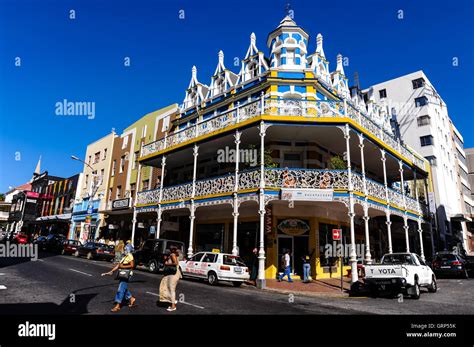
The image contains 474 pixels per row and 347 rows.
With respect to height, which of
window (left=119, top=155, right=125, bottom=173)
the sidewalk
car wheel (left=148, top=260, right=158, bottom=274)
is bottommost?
the sidewalk

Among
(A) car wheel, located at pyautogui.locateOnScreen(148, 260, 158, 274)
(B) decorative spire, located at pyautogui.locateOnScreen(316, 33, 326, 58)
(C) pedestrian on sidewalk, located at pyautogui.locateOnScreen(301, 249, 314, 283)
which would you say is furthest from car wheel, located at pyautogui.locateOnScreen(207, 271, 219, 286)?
(B) decorative spire, located at pyautogui.locateOnScreen(316, 33, 326, 58)

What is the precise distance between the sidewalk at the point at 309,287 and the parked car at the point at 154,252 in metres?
5.76

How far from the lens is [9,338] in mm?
5305

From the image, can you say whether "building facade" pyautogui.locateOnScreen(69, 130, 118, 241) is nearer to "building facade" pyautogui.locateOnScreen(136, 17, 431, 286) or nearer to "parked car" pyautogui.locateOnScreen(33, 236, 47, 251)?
"parked car" pyautogui.locateOnScreen(33, 236, 47, 251)

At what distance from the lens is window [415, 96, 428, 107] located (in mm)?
41541

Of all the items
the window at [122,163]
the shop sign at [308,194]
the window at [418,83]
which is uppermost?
the window at [418,83]

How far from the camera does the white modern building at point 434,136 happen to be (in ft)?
126

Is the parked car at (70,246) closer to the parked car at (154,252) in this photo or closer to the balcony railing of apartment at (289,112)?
the parked car at (154,252)

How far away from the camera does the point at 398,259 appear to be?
1266 centimetres

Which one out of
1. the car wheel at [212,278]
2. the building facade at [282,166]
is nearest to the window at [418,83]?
the building facade at [282,166]

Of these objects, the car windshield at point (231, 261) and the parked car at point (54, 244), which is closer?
the car windshield at point (231, 261)

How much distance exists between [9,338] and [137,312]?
254cm

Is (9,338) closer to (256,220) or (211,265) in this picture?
(211,265)

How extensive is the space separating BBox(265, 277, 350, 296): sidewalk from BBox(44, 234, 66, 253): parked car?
21709 mm
